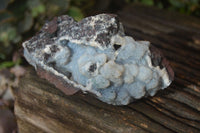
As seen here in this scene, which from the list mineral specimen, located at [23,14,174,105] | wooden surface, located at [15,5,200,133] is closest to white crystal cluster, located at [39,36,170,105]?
mineral specimen, located at [23,14,174,105]

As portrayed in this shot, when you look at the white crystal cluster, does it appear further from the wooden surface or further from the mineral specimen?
the wooden surface

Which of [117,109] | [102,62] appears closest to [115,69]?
[102,62]

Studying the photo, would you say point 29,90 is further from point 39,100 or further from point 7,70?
point 7,70

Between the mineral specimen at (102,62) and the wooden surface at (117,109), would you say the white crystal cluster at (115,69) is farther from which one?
the wooden surface at (117,109)

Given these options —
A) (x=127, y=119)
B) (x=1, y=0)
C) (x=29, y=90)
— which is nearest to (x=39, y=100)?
(x=29, y=90)

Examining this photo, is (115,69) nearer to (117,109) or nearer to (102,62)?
(102,62)
